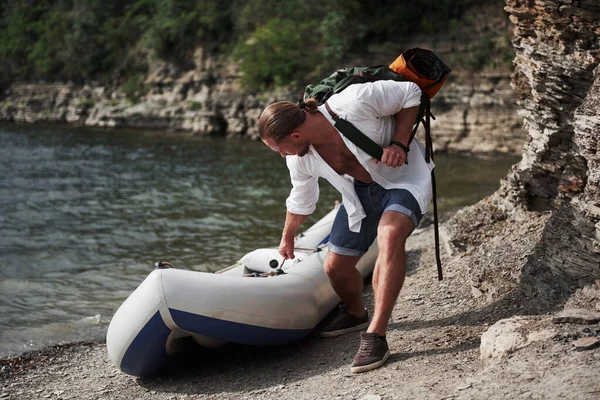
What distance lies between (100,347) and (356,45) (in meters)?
20.0

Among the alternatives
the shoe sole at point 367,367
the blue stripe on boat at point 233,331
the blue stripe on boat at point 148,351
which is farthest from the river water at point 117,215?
the shoe sole at point 367,367

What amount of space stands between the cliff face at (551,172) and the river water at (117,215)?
3726 millimetres

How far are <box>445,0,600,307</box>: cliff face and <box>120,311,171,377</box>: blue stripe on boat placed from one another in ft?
7.54

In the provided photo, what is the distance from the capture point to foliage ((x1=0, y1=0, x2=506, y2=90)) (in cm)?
2369

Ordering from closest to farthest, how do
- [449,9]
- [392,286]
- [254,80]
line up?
[392,286] < [449,9] < [254,80]

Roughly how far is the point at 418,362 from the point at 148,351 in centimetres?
176

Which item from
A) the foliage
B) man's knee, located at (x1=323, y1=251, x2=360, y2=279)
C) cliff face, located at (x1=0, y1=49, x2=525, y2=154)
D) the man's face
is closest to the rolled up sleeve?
the man's face

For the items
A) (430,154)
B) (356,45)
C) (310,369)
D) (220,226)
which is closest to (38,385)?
(310,369)

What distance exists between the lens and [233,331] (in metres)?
4.27

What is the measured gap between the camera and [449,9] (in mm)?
23078

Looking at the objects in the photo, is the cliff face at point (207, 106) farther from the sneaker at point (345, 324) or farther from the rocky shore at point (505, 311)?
the sneaker at point (345, 324)

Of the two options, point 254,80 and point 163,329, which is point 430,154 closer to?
point 163,329

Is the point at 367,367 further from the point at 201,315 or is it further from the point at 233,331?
the point at 201,315

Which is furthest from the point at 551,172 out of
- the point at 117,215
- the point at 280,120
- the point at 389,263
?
the point at 117,215
